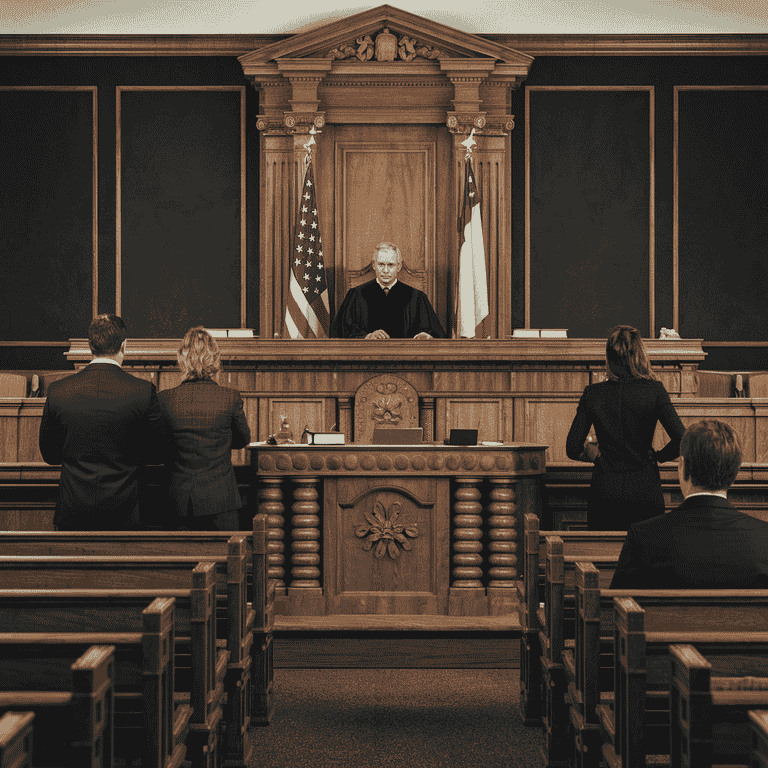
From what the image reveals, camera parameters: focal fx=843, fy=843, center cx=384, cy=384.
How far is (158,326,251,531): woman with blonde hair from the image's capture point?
309cm

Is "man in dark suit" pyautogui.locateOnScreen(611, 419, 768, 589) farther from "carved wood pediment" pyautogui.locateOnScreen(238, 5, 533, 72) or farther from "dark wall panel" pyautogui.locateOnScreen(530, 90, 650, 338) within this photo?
"carved wood pediment" pyautogui.locateOnScreen(238, 5, 533, 72)

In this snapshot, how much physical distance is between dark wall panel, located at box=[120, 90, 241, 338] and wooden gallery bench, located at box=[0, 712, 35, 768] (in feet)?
21.6

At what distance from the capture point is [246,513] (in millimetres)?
3869

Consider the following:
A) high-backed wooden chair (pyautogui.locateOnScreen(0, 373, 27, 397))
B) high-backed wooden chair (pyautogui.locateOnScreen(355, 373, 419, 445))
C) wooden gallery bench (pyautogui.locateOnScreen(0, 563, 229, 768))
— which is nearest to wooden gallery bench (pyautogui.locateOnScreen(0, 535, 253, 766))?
wooden gallery bench (pyautogui.locateOnScreen(0, 563, 229, 768))

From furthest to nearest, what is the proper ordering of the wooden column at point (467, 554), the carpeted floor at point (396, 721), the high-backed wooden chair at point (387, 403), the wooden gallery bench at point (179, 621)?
the high-backed wooden chair at point (387, 403) → the wooden column at point (467, 554) → the carpeted floor at point (396, 721) → the wooden gallery bench at point (179, 621)

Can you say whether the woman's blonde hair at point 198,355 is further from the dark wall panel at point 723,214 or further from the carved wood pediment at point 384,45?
the dark wall panel at point 723,214

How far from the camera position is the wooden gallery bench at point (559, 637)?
8.20ft

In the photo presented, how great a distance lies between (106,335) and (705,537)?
205 centimetres

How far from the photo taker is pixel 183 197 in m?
7.59

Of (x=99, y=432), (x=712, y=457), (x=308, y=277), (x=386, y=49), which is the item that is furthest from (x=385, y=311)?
(x=712, y=457)

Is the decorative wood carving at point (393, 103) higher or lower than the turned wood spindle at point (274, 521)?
higher

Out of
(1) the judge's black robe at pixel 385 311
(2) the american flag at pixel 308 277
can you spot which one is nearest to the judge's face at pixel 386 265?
(1) the judge's black robe at pixel 385 311

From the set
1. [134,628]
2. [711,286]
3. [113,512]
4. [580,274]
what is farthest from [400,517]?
[711,286]

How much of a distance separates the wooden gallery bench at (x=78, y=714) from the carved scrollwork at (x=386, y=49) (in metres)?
6.72
